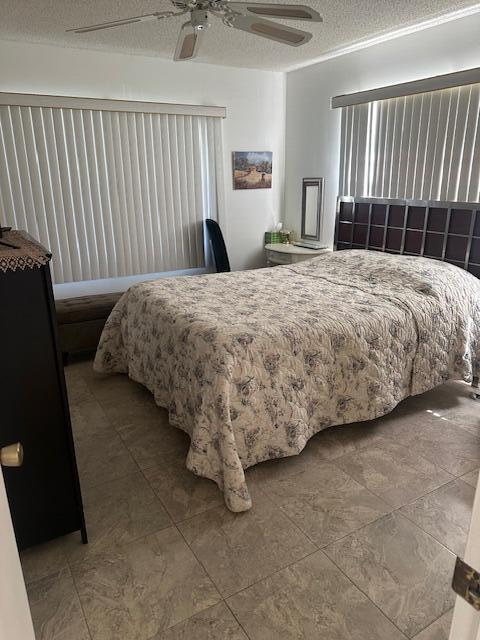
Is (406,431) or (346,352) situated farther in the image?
(406,431)

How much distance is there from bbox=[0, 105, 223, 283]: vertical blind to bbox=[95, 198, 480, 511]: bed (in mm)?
1162

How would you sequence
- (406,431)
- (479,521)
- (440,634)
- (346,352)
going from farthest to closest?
(406,431), (346,352), (440,634), (479,521)

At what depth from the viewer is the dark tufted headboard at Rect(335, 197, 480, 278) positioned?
134 inches

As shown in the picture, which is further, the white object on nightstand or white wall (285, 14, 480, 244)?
the white object on nightstand

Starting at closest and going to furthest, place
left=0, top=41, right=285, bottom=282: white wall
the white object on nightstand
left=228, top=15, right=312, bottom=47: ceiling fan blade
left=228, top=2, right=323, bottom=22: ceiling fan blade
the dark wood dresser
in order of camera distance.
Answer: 1. the dark wood dresser
2. left=228, top=2, right=323, bottom=22: ceiling fan blade
3. left=228, top=15, right=312, bottom=47: ceiling fan blade
4. left=0, top=41, right=285, bottom=282: white wall
5. the white object on nightstand

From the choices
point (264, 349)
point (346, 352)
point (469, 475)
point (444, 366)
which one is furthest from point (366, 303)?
point (469, 475)

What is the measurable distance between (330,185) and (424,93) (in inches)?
49.0

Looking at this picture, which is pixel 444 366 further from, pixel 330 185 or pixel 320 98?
pixel 320 98

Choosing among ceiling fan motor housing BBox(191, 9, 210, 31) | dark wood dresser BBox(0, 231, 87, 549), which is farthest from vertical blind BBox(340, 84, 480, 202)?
dark wood dresser BBox(0, 231, 87, 549)

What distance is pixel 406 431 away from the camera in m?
2.83

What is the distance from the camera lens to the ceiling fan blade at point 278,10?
2.11 meters

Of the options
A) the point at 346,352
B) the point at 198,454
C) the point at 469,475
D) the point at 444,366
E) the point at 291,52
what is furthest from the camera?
the point at 291,52

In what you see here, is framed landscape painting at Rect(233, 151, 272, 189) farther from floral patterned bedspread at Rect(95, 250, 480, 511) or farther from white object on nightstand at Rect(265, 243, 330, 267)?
floral patterned bedspread at Rect(95, 250, 480, 511)

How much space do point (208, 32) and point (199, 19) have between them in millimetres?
1464
